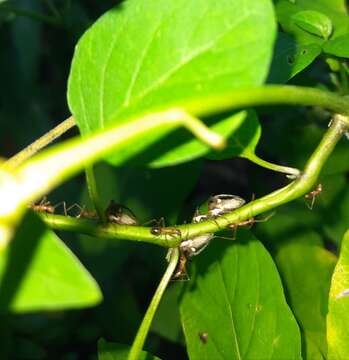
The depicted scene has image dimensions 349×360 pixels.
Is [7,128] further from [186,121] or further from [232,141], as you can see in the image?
[186,121]

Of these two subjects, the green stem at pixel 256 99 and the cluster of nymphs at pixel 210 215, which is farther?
the cluster of nymphs at pixel 210 215

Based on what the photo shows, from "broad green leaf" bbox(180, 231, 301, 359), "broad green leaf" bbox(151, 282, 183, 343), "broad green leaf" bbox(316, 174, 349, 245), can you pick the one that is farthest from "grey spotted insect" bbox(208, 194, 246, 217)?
"broad green leaf" bbox(151, 282, 183, 343)

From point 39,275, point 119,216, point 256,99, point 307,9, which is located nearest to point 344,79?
point 307,9

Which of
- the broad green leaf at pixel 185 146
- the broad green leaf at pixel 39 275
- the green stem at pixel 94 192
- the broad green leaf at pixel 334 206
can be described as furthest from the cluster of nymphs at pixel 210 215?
the broad green leaf at pixel 334 206

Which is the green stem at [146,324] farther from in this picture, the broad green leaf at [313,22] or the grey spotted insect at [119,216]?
the broad green leaf at [313,22]

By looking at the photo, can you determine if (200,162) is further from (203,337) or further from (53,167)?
(53,167)

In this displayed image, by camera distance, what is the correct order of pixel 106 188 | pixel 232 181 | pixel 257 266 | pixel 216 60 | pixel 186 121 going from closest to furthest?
pixel 186 121 < pixel 216 60 < pixel 257 266 < pixel 106 188 < pixel 232 181

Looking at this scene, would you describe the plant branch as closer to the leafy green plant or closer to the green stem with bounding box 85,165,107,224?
the leafy green plant

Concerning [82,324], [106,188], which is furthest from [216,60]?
[82,324]
